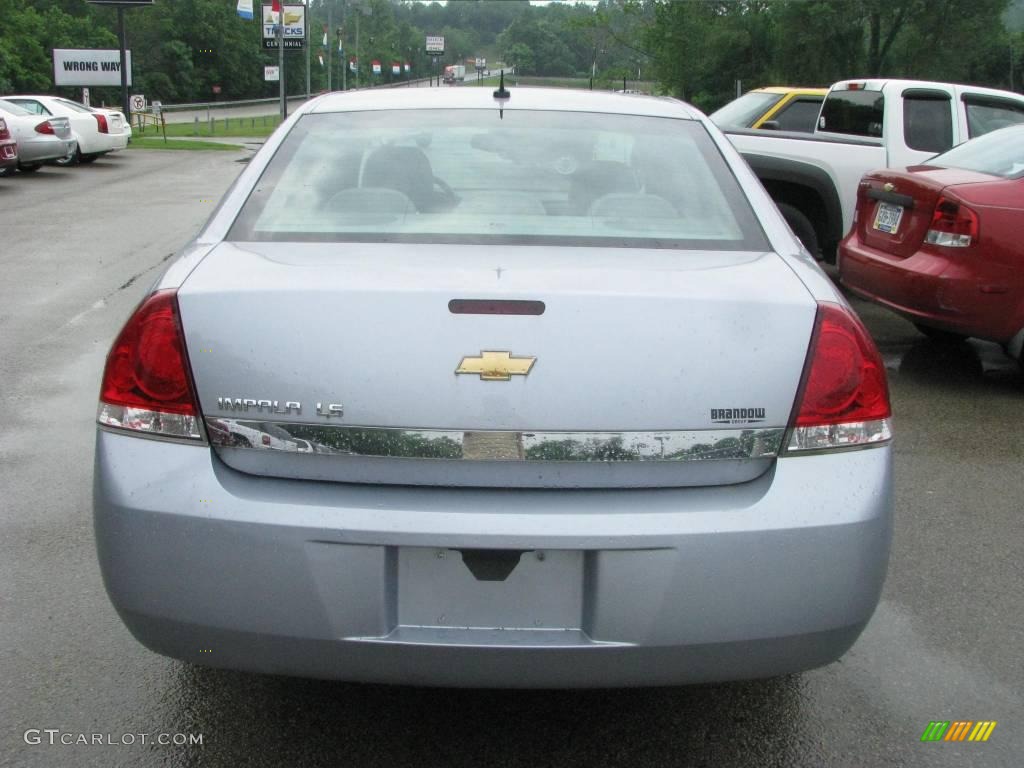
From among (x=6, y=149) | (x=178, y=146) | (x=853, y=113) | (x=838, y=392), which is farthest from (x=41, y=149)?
(x=838, y=392)

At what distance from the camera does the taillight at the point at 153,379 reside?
2369 mm

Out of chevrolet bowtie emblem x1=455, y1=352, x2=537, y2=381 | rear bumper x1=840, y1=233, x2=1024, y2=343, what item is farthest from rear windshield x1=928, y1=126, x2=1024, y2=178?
chevrolet bowtie emblem x1=455, y1=352, x2=537, y2=381

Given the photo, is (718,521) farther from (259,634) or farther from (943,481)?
(943,481)

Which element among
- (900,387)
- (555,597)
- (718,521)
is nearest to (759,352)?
(718,521)

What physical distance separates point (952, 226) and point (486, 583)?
477 centimetres

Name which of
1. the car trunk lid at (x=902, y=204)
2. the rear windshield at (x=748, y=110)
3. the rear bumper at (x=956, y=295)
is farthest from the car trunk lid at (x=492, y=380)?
the rear windshield at (x=748, y=110)

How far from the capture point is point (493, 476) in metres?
2.30

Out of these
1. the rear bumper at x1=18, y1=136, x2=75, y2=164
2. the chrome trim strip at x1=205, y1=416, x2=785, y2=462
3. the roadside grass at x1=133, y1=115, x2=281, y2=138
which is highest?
the chrome trim strip at x1=205, y1=416, x2=785, y2=462

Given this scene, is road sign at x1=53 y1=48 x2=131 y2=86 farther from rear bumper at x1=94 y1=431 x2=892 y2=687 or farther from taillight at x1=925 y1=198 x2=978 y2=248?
rear bumper at x1=94 y1=431 x2=892 y2=687

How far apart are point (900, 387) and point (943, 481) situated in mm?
1742

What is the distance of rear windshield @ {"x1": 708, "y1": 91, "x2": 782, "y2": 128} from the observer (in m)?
11.0

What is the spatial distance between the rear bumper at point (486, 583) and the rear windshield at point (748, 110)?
9.06 metres

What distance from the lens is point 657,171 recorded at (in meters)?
3.18

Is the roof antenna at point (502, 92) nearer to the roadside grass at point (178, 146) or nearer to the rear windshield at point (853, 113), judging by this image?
the rear windshield at point (853, 113)
